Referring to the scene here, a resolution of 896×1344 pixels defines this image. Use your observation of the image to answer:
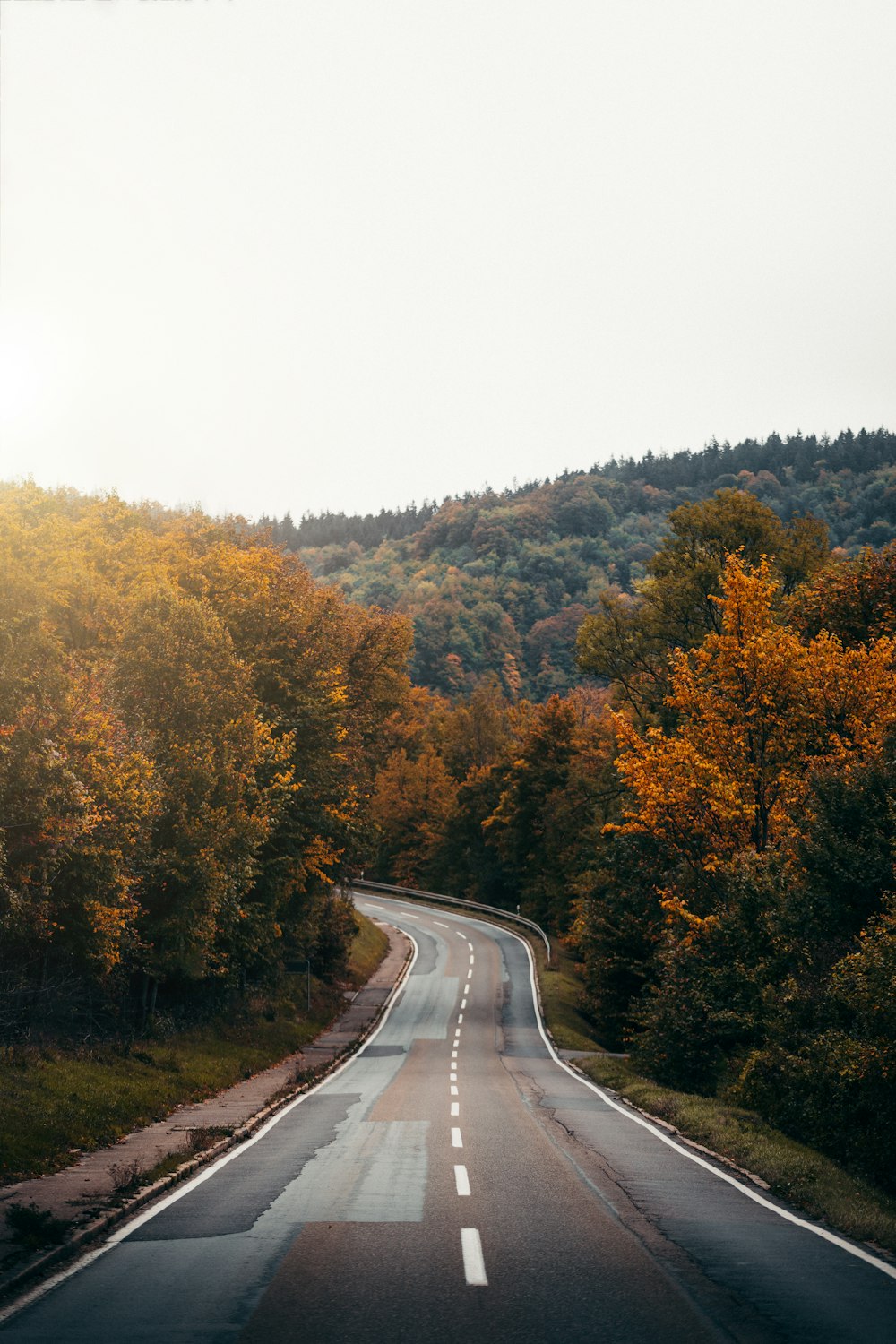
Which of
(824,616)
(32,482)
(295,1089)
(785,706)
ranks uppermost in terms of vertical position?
(32,482)

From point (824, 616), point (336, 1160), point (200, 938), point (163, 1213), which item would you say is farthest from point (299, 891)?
point (163, 1213)

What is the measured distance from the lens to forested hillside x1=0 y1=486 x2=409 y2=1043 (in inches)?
754

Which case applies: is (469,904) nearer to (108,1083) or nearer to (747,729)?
(747,729)

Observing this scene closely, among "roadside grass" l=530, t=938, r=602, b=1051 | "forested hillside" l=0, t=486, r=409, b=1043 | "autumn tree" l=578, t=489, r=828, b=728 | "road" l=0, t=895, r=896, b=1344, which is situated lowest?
"roadside grass" l=530, t=938, r=602, b=1051

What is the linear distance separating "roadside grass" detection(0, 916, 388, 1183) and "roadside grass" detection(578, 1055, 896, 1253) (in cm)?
991

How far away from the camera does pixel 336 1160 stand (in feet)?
51.9

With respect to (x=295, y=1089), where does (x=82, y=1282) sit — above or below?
above

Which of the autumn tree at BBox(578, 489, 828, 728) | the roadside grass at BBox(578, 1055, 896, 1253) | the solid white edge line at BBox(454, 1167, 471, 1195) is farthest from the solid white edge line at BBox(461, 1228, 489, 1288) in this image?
the autumn tree at BBox(578, 489, 828, 728)

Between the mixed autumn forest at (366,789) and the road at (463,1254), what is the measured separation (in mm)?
5460

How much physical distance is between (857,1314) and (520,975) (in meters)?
51.7

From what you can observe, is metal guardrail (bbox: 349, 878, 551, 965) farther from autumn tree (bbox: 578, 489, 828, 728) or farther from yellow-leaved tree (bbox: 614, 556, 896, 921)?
yellow-leaved tree (bbox: 614, 556, 896, 921)

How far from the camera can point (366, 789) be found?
5078cm

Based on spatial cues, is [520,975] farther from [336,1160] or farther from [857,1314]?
[857,1314]

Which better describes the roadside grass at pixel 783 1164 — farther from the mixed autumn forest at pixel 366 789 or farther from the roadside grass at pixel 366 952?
the roadside grass at pixel 366 952
